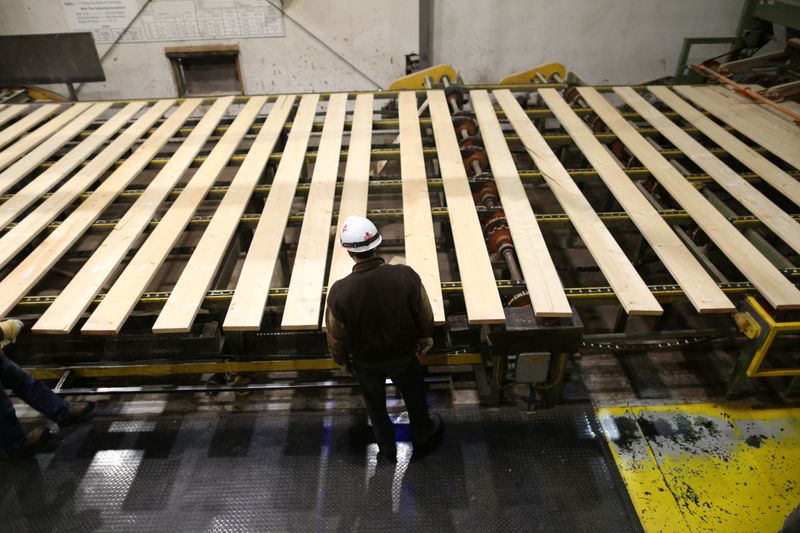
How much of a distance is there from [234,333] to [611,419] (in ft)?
6.94

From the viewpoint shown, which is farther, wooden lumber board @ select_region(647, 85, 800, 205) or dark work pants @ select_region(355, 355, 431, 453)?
wooden lumber board @ select_region(647, 85, 800, 205)

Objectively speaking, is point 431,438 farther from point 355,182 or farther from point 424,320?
point 355,182

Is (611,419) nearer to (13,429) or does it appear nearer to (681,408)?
(681,408)

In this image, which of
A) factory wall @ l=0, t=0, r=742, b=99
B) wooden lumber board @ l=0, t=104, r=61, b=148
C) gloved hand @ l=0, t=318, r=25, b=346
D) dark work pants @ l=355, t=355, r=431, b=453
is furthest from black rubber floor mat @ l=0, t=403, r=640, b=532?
factory wall @ l=0, t=0, r=742, b=99

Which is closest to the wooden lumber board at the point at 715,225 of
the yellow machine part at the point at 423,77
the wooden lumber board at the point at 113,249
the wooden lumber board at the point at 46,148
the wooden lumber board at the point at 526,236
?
the wooden lumber board at the point at 526,236

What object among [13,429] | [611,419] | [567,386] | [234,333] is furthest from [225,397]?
[611,419]

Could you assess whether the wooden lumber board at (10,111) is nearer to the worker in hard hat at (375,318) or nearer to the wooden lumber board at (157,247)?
the wooden lumber board at (157,247)

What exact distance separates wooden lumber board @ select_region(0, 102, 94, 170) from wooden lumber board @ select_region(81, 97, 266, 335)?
141 cm

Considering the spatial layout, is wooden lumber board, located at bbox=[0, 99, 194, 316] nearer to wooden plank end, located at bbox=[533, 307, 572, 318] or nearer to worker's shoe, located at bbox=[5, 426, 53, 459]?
worker's shoe, located at bbox=[5, 426, 53, 459]

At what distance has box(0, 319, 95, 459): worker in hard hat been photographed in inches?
89.9

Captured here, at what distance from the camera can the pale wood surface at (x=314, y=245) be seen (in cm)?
194

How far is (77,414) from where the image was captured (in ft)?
8.61

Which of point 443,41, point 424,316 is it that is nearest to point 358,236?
point 424,316

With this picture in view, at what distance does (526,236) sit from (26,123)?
13.8 ft
